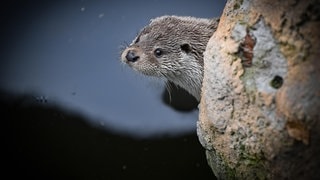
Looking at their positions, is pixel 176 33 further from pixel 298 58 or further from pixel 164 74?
pixel 298 58

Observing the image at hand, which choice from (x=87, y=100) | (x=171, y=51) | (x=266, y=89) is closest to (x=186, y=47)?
(x=171, y=51)

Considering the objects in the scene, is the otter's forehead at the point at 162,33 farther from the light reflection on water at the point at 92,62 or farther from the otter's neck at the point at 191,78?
the light reflection on water at the point at 92,62

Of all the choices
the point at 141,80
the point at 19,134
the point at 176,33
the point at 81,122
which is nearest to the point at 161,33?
the point at 176,33

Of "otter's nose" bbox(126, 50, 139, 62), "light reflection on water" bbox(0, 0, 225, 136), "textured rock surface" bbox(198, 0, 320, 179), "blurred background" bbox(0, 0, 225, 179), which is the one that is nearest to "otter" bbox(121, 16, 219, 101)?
"otter's nose" bbox(126, 50, 139, 62)

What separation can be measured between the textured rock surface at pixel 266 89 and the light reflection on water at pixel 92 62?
115 centimetres

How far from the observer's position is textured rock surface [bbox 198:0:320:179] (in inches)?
66.3

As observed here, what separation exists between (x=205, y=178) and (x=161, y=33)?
2.76 ft

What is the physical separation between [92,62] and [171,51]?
2.67ft

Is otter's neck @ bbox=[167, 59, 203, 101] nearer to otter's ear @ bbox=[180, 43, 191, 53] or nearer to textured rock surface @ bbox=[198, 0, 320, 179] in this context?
otter's ear @ bbox=[180, 43, 191, 53]

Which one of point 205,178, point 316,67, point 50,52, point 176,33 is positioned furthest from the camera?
point 50,52

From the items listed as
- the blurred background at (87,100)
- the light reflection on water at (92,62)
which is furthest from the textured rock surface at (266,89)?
the light reflection on water at (92,62)

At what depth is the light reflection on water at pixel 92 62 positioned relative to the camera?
323cm

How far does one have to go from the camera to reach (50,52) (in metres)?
3.44

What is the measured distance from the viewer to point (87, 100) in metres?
3.29
